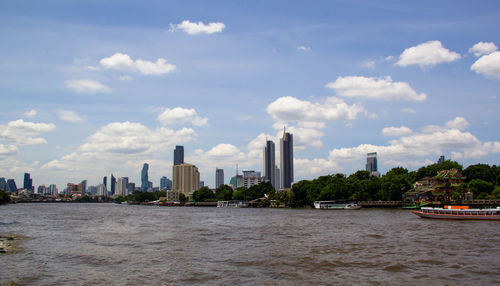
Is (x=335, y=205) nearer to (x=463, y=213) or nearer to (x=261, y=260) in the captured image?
(x=463, y=213)

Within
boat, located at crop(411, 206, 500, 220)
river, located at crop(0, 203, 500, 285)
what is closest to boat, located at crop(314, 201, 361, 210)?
boat, located at crop(411, 206, 500, 220)

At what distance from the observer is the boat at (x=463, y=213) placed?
67375mm

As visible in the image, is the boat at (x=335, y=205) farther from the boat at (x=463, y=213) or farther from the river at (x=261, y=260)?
the river at (x=261, y=260)

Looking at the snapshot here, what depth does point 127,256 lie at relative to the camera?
3419cm

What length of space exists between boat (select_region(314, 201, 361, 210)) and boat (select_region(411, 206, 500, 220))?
56796 mm

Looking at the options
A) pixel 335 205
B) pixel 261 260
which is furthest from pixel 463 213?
pixel 335 205

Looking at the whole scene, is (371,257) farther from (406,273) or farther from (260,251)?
(260,251)

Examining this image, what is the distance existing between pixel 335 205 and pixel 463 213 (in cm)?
6680

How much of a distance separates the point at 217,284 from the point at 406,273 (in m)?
12.8

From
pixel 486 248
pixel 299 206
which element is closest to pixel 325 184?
pixel 299 206

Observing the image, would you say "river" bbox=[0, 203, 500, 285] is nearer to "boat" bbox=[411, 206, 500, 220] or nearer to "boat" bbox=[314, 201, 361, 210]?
"boat" bbox=[411, 206, 500, 220]

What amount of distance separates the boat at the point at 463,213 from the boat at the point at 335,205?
2236 inches

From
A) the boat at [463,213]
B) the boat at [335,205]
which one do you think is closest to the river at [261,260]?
the boat at [463,213]

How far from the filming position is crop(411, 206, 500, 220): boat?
67.4 m
